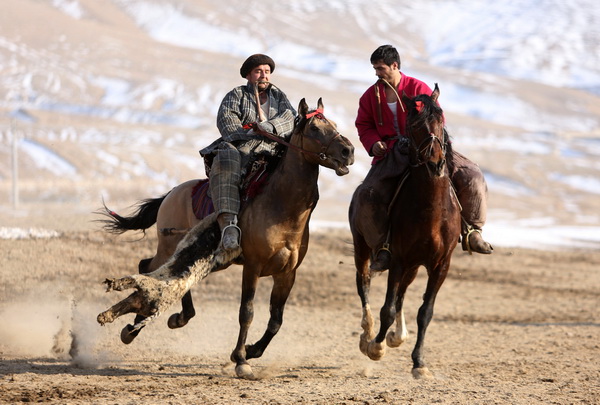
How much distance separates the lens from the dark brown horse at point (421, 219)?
294 inches

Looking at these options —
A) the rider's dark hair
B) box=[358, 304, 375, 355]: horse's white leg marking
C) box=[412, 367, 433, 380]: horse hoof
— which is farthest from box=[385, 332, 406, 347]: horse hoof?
the rider's dark hair

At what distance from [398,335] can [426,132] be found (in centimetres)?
226

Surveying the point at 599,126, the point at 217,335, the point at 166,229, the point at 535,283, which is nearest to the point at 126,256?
the point at 217,335

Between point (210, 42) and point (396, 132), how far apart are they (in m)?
85.8

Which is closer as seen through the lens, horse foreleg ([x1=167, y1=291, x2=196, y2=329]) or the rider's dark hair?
the rider's dark hair

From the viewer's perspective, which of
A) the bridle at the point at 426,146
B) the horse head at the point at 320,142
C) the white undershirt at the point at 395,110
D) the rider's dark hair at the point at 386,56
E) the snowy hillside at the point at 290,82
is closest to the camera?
the bridle at the point at 426,146

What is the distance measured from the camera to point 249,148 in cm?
837

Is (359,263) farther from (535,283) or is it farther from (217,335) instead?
(535,283)

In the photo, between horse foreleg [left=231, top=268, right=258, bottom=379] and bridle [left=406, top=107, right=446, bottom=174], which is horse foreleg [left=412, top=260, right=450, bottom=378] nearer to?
bridle [left=406, top=107, right=446, bottom=174]

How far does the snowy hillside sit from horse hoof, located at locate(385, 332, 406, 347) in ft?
74.3

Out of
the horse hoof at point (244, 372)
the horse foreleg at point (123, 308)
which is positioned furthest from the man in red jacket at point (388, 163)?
the horse foreleg at point (123, 308)

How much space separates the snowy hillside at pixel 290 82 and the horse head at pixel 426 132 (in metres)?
23.6

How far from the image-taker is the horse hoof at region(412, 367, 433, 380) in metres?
8.06

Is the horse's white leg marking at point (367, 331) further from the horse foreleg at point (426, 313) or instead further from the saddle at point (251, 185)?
the saddle at point (251, 185)
